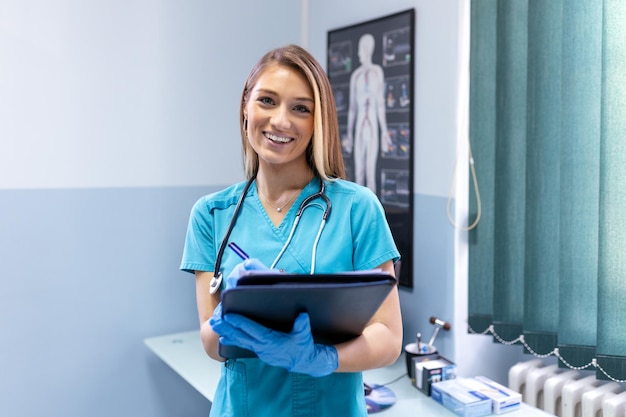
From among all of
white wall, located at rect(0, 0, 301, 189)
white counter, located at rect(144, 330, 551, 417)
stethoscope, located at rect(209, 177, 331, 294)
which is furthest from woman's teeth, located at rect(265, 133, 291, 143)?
white wall, located at rect(0, 0, 301, 189)

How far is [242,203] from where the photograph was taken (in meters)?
1.21

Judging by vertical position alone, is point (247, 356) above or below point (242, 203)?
below

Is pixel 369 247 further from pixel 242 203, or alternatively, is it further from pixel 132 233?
pixel 132 233

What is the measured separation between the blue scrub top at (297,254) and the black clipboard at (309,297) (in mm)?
179

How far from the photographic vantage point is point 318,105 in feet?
3.70

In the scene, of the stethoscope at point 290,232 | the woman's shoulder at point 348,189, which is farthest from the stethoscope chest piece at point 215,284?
the woman's shoulder at point 348,189

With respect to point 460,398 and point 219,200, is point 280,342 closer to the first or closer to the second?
point 219,200

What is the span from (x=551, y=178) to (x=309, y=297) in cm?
107

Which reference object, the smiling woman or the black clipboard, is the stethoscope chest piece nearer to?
the smiling woman

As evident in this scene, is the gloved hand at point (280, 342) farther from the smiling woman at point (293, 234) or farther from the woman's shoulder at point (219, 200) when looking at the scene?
the woman's shoulder at point (219, 200)

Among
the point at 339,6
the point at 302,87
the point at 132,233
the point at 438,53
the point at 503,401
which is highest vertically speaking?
the point at 339,6

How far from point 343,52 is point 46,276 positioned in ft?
4.42

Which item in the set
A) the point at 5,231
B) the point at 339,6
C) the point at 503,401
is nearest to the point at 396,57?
the point at 339,6

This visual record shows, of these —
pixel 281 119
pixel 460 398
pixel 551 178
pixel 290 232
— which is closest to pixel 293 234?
pixel 290 232
